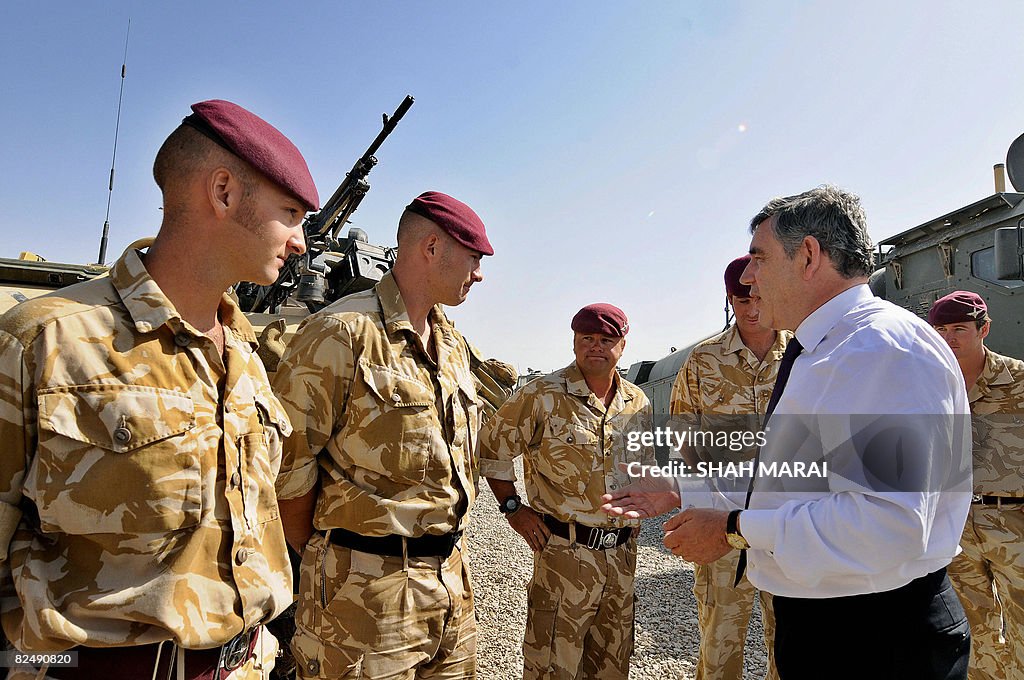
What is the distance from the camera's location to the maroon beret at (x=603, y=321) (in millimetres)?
3768

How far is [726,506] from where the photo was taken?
2326 millimetres

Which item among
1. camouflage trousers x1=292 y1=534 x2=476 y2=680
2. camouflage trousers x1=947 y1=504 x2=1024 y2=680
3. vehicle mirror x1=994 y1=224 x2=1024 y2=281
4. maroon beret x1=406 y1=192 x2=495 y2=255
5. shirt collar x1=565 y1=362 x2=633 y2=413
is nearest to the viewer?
camouflage trousers x1=292 y1=534 x2=476 y2=680

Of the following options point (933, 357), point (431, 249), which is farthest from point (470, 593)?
point (933, 357)

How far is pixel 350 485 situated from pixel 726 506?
1456mm

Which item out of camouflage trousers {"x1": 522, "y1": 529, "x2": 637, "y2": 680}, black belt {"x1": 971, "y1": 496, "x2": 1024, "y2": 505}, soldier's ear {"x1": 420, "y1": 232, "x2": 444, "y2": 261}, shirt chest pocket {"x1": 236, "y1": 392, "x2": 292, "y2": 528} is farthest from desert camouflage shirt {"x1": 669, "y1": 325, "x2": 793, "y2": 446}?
shirt chest pocket {"x1": 236, "y1": 392, "x2": 292, "y2": 528}

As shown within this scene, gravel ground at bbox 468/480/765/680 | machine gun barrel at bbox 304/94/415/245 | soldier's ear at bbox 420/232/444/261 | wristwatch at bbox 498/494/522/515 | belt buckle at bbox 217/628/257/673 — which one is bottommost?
gravel ground at bbox 468/480/765/680

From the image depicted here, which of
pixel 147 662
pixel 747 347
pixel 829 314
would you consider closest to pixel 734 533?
pixel 829 314

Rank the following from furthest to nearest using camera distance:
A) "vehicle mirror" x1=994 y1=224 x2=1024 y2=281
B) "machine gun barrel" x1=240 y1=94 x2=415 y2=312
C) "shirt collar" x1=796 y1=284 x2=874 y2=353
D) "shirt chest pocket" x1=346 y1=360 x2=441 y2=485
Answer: "machine gun barrel" x1=240 y1=94 x2=415 y2=312, "vehicle mirror" x1=994 y1=224 x2=1024 y2=281, "shirt chest pocket" x1=346 y1=360 x2=441 y2=485, "shirt collar" x1=796 y1=284 x2=874 y2=353

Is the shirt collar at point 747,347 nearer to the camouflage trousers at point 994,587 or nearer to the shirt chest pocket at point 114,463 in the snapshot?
the camouflage trousers at point 994,587

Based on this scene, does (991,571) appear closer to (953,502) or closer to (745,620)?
(745,620)

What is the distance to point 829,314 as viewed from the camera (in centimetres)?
201

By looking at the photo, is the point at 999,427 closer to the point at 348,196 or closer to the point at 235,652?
the point at 235,652

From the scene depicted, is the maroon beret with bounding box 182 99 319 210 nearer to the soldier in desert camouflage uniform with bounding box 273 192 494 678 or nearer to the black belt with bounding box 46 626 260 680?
the soldier in desert camouflage uniform with bounding box 273 192 494 678

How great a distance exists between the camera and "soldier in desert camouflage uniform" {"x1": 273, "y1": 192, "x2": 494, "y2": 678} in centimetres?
229
